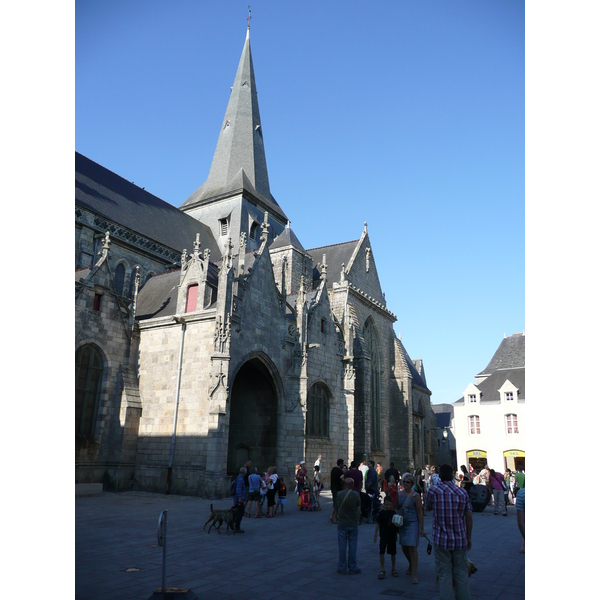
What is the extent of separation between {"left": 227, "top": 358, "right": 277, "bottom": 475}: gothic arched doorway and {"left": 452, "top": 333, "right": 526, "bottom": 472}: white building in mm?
18764

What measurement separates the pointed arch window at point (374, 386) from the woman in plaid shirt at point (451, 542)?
24816 mm

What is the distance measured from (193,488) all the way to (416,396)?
31.6m

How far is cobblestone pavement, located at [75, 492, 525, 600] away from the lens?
6062 mm

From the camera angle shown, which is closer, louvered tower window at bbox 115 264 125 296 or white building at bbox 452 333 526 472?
louvered tower window at bbox 115 264 125 296

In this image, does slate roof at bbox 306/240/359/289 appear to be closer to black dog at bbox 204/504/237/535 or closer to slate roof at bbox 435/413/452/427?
black dog at bbox 204/504/237/535

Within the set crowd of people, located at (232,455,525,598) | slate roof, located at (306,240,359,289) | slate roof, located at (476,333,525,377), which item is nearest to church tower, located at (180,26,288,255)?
slate roof, located at (306,240,359,289)

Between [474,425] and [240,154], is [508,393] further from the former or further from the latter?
[240,154]

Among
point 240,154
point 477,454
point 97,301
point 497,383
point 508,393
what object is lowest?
point 477,454

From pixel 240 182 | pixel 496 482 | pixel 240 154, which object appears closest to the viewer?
pixel 496 482

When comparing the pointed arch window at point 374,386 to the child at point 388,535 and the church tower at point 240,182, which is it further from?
the child at point 388,535

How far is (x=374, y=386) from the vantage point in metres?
30.6

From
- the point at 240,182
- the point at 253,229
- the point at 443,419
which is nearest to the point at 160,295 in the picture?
the point at 253,229

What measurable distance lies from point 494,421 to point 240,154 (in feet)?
90.6

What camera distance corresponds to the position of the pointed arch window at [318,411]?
22.1m
